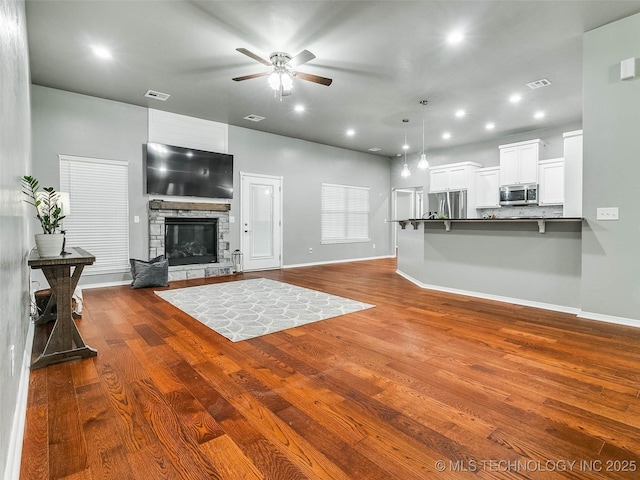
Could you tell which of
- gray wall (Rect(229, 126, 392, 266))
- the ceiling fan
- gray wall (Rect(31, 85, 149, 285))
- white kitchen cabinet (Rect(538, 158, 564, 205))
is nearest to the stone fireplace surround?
gray wall (Rect(31, 85, 149, 285))

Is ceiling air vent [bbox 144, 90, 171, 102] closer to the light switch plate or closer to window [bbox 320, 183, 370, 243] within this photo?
window [bbox 320, 183, 370, 243]

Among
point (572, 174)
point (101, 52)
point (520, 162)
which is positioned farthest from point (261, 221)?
point (520, 162)

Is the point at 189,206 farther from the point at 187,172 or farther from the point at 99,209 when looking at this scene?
the point at 99,209

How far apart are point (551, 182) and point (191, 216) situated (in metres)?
7.36

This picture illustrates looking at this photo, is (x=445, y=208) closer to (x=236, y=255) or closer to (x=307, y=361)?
(x=236, y=255)

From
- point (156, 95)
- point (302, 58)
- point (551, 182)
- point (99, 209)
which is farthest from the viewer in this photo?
point (551, 182)

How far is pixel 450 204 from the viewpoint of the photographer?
328 inches

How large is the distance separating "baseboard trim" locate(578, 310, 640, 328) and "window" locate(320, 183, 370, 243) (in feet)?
19.5

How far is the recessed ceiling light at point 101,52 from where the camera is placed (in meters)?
3.94

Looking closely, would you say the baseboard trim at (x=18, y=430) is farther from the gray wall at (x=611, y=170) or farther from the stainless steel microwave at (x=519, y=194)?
the stainless steel microwave at (x=519, y=194)

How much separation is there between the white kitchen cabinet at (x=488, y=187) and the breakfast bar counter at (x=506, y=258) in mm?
3087

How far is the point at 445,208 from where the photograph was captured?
27.8ft

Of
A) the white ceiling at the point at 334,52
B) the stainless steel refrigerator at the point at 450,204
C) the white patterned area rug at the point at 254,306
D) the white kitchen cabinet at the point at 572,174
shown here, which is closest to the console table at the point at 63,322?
the white patterned area rug at the point at 254,306

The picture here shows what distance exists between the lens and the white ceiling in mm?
3273
